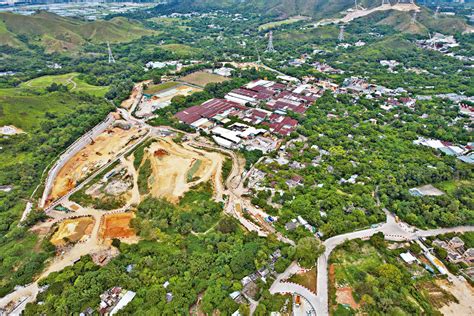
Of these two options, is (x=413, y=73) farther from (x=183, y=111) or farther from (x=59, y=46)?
(x=59, y=46)

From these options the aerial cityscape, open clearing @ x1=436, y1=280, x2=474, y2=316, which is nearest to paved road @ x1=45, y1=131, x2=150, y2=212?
the aerial cityscape

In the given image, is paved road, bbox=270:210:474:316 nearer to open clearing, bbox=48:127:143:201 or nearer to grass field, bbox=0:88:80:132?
open clearing, bbox=48:127:143:201

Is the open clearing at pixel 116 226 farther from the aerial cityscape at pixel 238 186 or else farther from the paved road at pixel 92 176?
the paved road at pixel 92 176

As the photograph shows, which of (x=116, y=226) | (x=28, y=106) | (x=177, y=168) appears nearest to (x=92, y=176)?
(x=116, y=226)

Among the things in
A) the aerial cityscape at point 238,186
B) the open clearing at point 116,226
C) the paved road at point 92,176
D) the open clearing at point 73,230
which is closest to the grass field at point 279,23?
the aerial cityscape at point 238,186

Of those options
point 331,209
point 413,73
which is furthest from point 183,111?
point 413,73

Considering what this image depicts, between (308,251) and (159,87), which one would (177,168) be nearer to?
(308,251)
